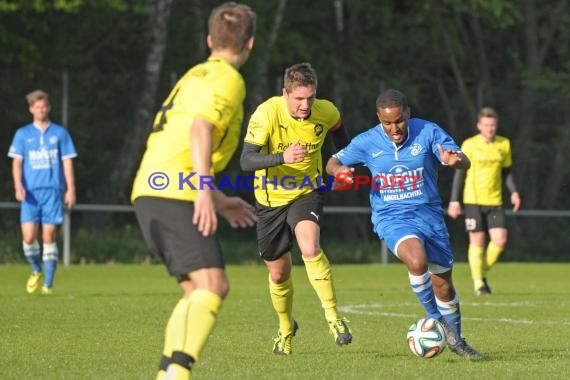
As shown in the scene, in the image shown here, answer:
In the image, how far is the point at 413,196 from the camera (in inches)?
358

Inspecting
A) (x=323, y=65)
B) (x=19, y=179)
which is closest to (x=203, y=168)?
(x=19, y=179)

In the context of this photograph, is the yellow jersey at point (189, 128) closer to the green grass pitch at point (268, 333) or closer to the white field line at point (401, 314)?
the green grass pitch at point (268, 333)

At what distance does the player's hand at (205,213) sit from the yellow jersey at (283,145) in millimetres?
3561

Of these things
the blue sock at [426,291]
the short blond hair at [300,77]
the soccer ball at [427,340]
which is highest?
the short blond hair at [300,77]

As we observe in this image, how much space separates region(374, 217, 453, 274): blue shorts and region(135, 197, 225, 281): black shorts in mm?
2937

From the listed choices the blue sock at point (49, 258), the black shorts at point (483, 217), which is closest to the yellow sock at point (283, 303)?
the blue sock at point (49, 258)

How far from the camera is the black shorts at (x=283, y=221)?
9617 mm

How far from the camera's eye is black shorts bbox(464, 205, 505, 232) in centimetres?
1620

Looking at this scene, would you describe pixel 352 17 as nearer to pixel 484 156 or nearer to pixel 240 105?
pixel 484 156

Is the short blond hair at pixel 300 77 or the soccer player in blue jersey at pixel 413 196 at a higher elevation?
the short blond hair at pixel 300 77

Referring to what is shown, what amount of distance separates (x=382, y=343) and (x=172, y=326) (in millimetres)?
3836

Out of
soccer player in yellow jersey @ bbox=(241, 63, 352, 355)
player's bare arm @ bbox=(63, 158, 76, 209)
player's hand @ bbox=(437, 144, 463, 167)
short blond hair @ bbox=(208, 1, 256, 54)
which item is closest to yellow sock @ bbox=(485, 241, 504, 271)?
player's bare arm @ bbox=(63, 158, 76, 209)

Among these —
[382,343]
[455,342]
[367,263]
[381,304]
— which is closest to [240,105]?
[455,342]

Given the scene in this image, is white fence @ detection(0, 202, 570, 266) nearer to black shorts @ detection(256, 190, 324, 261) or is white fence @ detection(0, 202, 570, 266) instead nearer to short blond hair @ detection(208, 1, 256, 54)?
black shorts @ detection(256, 190, 324, 261)
